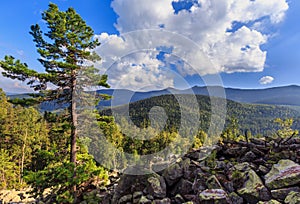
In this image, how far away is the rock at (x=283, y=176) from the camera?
4.94 meters

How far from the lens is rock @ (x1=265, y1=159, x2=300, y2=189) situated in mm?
4938

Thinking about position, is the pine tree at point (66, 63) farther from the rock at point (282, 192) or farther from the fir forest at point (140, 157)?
the rock at point (282, 192)

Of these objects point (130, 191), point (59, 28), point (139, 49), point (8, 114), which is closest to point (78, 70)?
point (59, 28)

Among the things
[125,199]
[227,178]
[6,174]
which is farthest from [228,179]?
[6,174]

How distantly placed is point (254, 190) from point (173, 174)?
2.68 m

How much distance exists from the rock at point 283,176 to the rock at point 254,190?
20cm

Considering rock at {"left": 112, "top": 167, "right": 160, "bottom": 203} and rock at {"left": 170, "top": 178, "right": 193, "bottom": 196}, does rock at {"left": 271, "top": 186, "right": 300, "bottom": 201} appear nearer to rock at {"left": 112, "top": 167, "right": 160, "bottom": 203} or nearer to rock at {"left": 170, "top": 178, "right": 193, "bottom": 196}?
rock at {"left": 170, "top": 178, "right": 193, "bottom": 196}

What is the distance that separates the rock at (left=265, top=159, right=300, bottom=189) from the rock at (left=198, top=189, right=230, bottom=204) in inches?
43.5

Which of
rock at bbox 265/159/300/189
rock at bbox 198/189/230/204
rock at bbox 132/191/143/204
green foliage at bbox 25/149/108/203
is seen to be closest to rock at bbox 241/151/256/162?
rock at bbox 265/159/300/189

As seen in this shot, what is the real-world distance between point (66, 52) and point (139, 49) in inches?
210

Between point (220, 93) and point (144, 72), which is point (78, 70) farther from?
point (220, 93)

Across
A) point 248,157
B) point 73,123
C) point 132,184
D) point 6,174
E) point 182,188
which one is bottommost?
point 6,174

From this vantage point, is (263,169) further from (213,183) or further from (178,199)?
(178,199)

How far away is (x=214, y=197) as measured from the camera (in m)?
5.08
